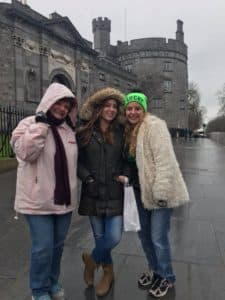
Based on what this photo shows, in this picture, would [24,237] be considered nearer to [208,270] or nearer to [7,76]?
[208,270]

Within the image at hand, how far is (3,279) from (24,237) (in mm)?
1376

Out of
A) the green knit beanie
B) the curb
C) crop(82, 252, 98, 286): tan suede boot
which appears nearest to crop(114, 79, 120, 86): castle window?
the curb

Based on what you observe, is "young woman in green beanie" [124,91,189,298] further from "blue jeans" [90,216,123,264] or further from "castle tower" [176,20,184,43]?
"castle tower" [176,20,184,43]

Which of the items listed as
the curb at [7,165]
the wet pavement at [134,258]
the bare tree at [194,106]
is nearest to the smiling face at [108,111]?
the wet pavement at [134,258]

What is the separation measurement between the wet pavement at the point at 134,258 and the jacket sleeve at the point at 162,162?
106 centimetres

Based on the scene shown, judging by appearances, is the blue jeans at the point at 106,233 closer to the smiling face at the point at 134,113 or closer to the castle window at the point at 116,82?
the smiling face at the point at 134,113

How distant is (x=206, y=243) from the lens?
198 inches

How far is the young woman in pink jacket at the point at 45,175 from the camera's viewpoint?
9.42 feet

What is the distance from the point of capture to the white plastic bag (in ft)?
10.8

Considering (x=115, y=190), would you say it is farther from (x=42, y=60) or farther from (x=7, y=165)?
(x=42, y=60)

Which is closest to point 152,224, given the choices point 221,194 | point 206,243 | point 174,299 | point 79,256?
point 174,299

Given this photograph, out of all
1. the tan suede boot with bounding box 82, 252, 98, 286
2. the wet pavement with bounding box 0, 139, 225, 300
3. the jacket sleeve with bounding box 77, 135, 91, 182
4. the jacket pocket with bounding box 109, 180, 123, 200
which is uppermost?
the jacket sleeve with bounding box 77, 135, 91, 182

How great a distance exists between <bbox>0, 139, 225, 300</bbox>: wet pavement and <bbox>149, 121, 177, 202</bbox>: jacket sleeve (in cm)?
106

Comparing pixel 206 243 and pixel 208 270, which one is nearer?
pixel 208 270
